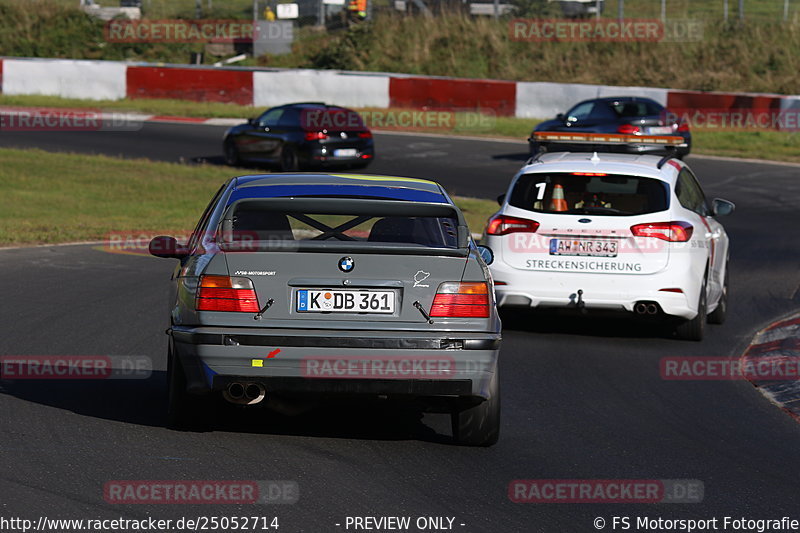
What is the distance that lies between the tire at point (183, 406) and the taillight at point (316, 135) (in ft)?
63.0

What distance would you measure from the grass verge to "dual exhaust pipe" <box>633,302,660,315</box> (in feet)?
62.7

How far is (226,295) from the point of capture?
6941 mm

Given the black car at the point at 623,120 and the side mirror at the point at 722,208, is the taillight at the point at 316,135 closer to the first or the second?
the black car at the point at 623,120

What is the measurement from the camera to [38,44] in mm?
50375

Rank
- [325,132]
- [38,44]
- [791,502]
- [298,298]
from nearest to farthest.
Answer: [791,502]
[298,298]
[325,132]
[38,44]

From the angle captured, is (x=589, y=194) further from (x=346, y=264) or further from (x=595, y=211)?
(x=346, y=264)

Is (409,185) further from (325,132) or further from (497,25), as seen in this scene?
(497,25)

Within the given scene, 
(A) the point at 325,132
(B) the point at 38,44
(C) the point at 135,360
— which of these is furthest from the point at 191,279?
(B) the point at 38,44

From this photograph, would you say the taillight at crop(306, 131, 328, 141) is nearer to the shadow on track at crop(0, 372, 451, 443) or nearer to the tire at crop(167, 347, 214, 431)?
the shadow on track at crop(0, 372, 451, 443)

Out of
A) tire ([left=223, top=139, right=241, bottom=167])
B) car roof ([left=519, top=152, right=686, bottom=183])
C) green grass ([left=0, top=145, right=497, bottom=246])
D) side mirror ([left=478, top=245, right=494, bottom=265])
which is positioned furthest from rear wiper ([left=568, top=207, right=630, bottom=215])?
tire ([left=223, top=139, right=241, bottom=167])

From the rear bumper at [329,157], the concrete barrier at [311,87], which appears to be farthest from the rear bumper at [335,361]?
the concrete barrier at [311,87]

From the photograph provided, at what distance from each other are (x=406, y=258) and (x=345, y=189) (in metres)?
0.97

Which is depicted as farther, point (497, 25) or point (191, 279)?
point (497, 25)

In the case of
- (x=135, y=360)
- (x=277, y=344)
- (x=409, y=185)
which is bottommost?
(x=135, y=360)
